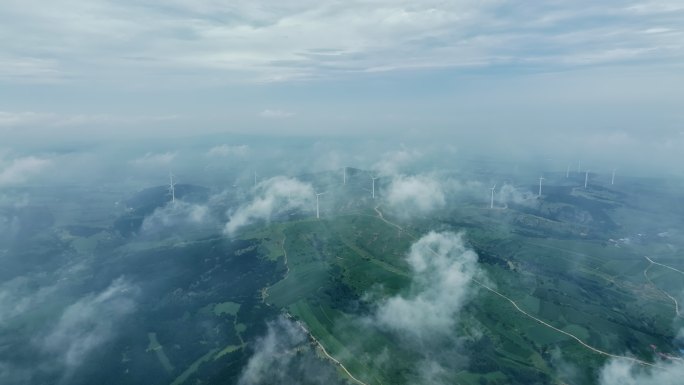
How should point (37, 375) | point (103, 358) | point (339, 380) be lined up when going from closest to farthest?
point (339, 380)
point (37, 375)
point (103, 358)

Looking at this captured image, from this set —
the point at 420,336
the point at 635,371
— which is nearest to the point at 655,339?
the point at 635,371

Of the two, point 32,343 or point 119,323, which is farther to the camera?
point 119,323

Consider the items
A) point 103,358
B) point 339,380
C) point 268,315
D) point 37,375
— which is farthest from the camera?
point 268,315

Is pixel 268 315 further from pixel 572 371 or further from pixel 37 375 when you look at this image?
pixel 572 371

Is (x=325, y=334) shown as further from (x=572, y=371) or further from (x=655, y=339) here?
(x=655, y=339)

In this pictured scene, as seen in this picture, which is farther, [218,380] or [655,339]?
[655,339]

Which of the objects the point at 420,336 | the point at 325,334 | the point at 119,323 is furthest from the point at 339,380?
the point at 119,323

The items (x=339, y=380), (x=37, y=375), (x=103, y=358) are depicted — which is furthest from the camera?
(x=103, y=358)

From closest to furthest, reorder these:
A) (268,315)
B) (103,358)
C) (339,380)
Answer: (339,380)
(103,358)
(268,315)
